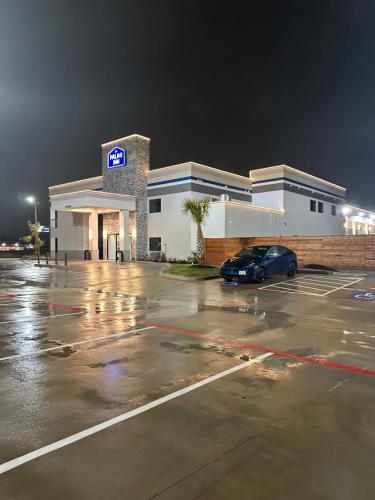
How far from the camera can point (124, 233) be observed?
33.6 m

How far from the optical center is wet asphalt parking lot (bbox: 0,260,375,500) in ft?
9.13

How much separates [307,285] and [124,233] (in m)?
21.2

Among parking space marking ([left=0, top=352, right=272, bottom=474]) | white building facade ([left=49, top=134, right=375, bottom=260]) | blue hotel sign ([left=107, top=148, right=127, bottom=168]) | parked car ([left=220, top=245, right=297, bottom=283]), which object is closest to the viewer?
parking space marking ([left=0, top=352, right=272, bottom=474])

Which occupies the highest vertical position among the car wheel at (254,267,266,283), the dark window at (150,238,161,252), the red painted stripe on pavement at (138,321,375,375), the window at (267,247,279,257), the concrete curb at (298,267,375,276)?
the dark window at (150,238,161,252)

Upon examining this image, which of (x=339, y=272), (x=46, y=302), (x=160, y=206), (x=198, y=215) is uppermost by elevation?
(x=160, y=206)

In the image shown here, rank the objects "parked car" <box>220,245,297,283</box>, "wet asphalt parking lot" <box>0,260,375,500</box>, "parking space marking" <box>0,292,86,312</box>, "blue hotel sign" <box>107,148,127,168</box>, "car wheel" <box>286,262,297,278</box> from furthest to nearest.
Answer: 1. "blue hotel sign" <box>107,148,127,168</box>
2. "car wheel" <box>286,262,297,278</box>
3. "parked car" <box>220,245,297,283</box>
4. "parking space marking" <box>0,292,86,312</box>
5. "wet asphalt parking lot" <box>0,260,375,500</box>

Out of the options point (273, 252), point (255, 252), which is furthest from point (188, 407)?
point (273, 252)

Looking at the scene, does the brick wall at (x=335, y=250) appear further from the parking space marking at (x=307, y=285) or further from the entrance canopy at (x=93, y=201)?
the entrance canopy at (x=93, y=201)

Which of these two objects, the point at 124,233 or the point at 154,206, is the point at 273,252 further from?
the point at 124,233

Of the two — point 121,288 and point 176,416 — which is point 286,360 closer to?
point 176,416

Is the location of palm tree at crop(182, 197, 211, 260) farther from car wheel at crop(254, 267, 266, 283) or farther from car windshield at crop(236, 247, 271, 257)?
car wheel at crop(254, 267, 266, 283)

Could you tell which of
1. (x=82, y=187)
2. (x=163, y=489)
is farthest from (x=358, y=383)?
(x=82, y=187)

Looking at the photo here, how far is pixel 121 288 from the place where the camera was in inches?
604

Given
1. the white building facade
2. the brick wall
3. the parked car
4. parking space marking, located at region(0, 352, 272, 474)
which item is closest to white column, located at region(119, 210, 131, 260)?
the white building facade
